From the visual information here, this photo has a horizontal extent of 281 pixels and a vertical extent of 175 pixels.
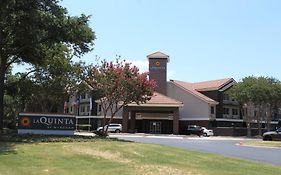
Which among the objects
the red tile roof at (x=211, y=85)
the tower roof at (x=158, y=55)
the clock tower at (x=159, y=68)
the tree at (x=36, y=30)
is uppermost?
the tower roof at (x=158, y=55)

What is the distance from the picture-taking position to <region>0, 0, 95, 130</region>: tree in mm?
25516

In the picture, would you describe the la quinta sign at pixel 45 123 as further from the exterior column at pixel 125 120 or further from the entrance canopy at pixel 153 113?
the exterior column at pixel 125 120

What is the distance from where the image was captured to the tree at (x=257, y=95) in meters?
71.3

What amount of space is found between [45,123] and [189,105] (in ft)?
177

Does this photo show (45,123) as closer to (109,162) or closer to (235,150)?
(235,150)

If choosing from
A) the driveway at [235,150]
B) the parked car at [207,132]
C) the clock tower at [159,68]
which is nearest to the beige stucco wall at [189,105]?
the clock tower at [159,68]

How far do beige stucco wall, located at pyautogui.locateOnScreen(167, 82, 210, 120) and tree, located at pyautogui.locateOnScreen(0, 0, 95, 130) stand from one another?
48695mm

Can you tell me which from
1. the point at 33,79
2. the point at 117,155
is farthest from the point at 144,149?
the point at 33,79

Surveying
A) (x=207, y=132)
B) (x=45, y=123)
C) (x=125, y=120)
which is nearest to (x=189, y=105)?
(x=207, y=132)

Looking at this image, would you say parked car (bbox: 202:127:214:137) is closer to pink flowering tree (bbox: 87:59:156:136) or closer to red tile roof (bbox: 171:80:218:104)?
red tile roof (bbox: 171:80:218:104)

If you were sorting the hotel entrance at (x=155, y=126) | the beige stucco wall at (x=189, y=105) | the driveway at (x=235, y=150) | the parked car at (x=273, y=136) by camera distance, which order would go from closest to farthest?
the driveway at (x=235, y=150) → the parked car at (x=273, y=136) → the hotel entrance at (x=155, y=126) → the beige stucco wall at (x=189, y=105)

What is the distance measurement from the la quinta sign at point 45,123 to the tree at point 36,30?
10.7 feet

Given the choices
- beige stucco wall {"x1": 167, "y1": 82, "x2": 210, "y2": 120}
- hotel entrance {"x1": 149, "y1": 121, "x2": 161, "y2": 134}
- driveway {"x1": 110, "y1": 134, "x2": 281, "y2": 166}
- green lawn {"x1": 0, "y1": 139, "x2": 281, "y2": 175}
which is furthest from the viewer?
beige stucco wall {"x1": 167, "y1": 82, "x2": 210, "y2": 120}

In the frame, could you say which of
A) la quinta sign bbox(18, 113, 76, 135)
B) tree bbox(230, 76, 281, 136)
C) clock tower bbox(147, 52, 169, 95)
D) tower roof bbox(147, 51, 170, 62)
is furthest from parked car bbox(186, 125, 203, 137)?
la quinta sign bbox(18, 113, 76, 135)
